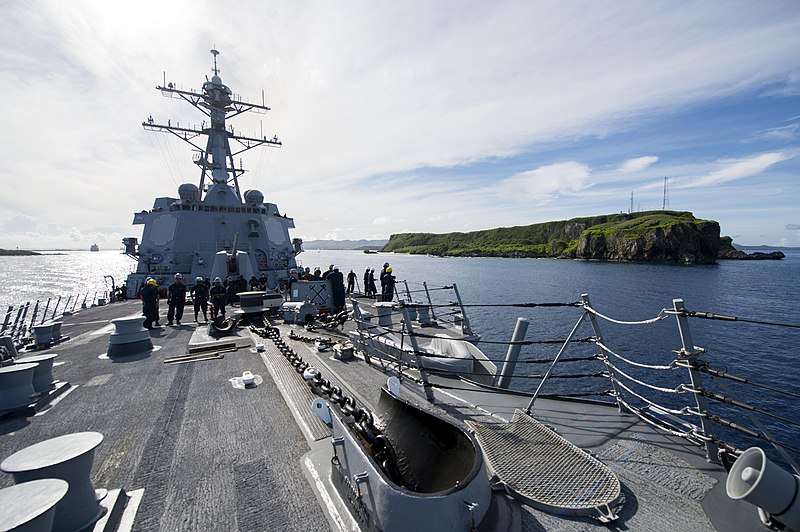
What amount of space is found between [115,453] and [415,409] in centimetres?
288

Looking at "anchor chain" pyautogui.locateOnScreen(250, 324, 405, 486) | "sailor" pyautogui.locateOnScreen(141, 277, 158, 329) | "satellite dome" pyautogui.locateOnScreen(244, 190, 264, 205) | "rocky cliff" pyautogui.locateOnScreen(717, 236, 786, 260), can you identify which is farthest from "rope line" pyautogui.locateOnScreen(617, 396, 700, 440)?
"rocky cliff" pyautogui.locateOnScreen(717, 236, 786, 260)

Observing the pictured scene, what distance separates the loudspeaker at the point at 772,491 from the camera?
6.07ft

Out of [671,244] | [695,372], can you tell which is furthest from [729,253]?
[695,372]

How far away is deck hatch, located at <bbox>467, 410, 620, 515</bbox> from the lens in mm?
2465

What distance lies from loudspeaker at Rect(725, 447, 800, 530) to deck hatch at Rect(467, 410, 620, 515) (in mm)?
780

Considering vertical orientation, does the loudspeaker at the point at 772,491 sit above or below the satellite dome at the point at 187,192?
below

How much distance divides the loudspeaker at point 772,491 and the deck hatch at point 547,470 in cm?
78

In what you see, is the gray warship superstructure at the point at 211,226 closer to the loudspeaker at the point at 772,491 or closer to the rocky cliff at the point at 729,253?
the loudspeaker at the point at 772,491

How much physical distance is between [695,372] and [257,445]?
3817mm

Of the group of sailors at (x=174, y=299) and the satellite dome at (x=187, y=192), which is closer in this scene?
the group of sailors at (x=174, y=299)

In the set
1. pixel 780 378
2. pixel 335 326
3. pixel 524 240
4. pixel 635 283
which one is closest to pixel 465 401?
pixel 335 326

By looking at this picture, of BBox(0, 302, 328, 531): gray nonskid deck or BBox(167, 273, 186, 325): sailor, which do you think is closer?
BBox(0, 302, 328, 531): gray nonskid deck

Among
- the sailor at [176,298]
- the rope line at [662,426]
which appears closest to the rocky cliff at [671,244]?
the rope line at [662,426]

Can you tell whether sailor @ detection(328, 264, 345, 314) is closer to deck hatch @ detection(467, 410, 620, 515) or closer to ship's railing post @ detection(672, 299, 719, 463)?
deck hatch @ detection(467, 410, 620, 515)
